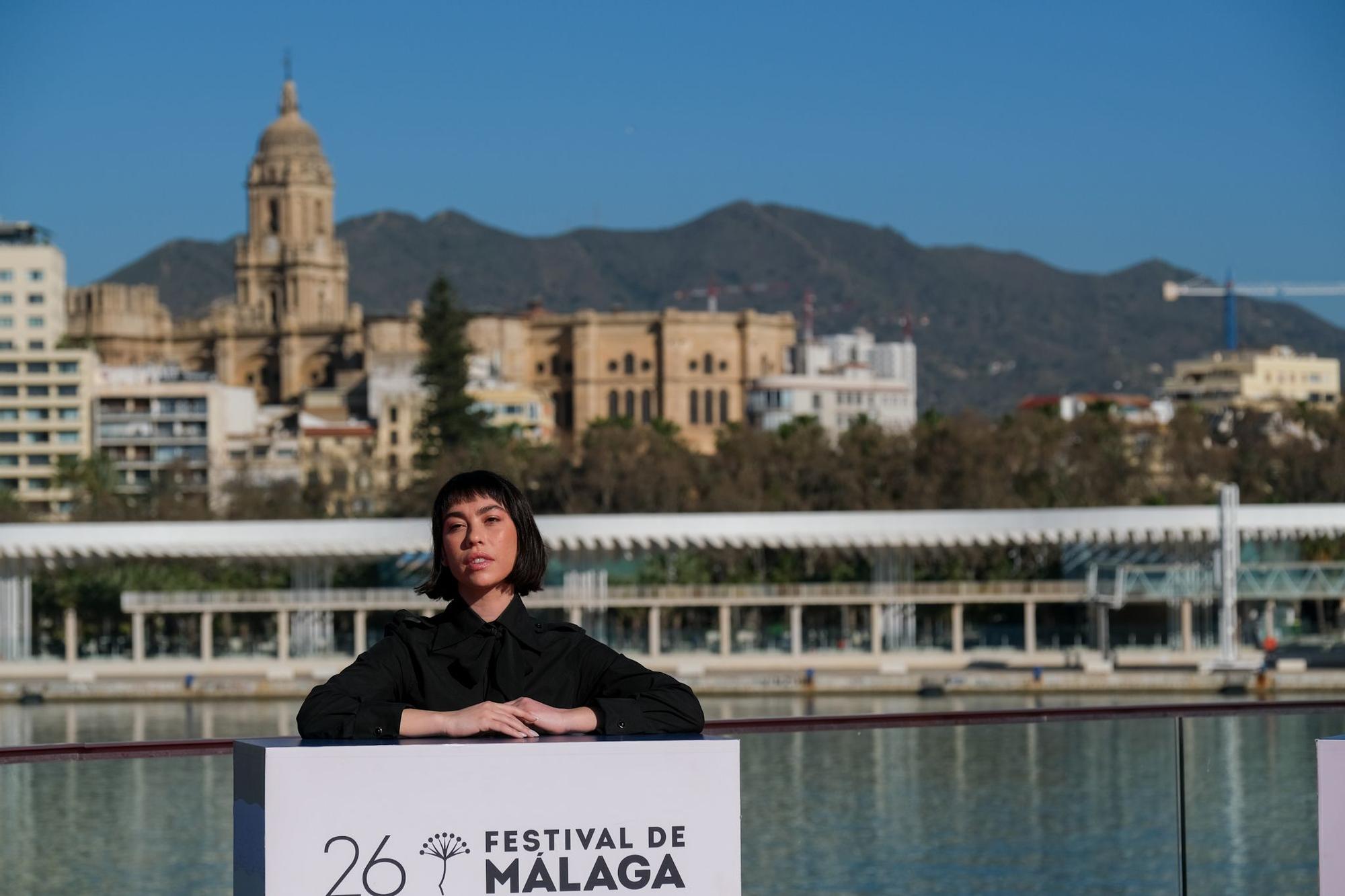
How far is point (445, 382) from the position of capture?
94812 mm

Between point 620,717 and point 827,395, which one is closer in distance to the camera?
point 620,717

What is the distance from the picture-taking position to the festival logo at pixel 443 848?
4309mm

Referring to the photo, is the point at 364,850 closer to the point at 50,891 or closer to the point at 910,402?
the point at 50,891

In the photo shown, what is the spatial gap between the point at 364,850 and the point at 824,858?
15.8 ft

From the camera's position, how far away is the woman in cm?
466

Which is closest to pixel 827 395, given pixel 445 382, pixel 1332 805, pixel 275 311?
pixel 445 382

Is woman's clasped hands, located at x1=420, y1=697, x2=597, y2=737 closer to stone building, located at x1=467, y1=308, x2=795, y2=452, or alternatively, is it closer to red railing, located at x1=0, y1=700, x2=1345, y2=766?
red railing, located at x1=0, y1=700, x2=1345, y2=766

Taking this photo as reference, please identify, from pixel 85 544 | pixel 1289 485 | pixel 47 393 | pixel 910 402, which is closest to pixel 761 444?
pixel 1289 485

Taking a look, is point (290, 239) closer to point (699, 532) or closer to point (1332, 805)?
point (699, 532)

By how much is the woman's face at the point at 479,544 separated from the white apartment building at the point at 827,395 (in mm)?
111009

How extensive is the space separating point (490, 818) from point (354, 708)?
428 millimetres

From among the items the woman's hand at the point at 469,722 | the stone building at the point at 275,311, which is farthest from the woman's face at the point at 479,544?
the stone building at the point at 275,311

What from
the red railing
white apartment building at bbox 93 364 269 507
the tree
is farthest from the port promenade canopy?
white apartment building at bbox 93 364 269 507

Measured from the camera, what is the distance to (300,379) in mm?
137500
